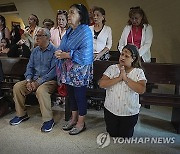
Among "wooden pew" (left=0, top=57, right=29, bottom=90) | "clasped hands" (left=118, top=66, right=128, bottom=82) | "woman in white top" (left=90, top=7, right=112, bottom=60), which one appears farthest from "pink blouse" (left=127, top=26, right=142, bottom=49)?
"wooden pew" (left=0, top=57, right=29, bottom=90)

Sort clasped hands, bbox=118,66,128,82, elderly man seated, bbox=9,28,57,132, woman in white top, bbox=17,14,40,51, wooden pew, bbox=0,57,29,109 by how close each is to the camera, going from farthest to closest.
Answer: woman in white top, bbox=17,14,40,51
wooden pew, bbox=0,57,29,109
elderly man seated, bbox=9,28,57,132
clasped hands, bbox=118,66,128,82

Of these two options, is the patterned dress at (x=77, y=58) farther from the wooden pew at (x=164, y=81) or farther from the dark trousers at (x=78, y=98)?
the wooden pew at (x=164, y=81)

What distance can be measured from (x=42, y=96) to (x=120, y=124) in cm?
92

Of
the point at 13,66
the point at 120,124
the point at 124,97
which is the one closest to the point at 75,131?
the point at 120,124

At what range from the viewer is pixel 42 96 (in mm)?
2568

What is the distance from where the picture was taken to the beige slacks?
2.58m

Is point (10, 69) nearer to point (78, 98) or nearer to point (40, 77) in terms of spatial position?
point (40, 77)

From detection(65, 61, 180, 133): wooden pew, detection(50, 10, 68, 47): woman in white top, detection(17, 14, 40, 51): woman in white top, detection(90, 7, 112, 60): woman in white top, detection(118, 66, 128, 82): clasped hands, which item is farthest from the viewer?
detection(17, 14, 40, 51): woman in white top

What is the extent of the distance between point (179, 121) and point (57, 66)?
1461mm

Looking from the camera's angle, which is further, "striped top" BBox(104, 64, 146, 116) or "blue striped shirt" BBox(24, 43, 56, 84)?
"blue striped shirt" BBox(24, 43, 56, 84)

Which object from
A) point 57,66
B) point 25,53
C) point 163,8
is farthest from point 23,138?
point 163,8

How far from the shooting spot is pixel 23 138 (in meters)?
2.38

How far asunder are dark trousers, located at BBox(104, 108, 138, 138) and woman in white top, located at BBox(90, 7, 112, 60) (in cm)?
88

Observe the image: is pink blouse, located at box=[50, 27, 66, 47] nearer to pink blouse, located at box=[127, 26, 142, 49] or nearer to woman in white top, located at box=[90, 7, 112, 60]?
woman in white top, located at box=[90, 7, 112, 60]
